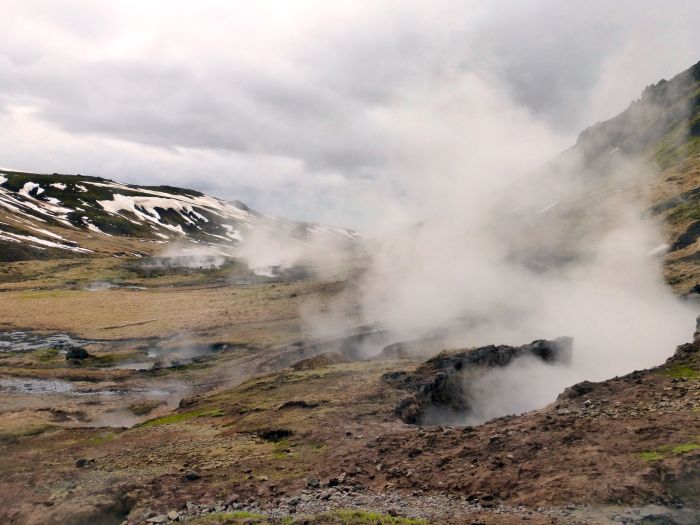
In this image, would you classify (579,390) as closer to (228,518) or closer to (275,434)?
(275,434)

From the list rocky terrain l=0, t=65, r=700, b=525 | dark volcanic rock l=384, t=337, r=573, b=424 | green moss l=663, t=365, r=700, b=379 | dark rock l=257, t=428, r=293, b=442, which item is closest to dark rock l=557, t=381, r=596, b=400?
rocky terrain l=0, t=65, r=700, b=525

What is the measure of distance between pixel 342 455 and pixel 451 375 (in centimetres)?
1550

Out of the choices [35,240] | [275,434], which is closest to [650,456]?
[275,434]

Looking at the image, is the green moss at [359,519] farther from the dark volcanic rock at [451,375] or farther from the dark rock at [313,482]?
the dark volcanic rock at [451,375]

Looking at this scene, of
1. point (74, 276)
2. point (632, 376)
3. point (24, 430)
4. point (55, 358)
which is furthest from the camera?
point (74, 276)

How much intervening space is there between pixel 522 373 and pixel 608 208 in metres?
84.1

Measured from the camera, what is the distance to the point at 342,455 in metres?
26.8

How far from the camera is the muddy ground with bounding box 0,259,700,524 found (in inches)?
774

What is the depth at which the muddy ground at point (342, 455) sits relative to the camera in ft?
64.5

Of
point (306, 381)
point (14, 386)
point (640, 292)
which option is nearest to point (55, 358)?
point (14, 386)

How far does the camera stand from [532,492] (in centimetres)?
2028

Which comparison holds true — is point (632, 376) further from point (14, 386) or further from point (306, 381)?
point (14, 386)

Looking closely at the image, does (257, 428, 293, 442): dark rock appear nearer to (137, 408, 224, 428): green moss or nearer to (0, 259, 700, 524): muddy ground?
(0, 259, 700, 524): muddy ground

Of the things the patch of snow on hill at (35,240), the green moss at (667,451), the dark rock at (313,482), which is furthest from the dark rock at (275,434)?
the patch of snow on hill at (35,240)
